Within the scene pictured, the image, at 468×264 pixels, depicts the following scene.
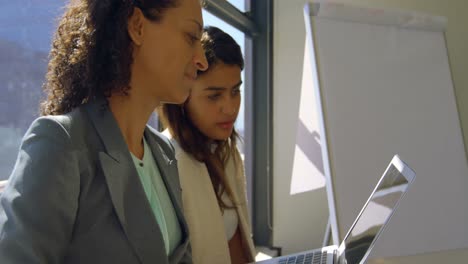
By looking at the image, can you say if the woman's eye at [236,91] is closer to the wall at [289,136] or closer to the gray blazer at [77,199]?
the gray blazer at [77,199]

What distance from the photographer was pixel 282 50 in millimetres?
2781

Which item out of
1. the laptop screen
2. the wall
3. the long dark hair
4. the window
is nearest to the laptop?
the laptop screen

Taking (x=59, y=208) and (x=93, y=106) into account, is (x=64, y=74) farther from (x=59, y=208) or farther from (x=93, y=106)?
(x=59, y=208)

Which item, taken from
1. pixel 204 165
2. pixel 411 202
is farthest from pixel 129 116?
pixel 411 202

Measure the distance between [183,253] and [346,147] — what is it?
3.08 feet

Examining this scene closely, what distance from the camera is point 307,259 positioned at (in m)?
1.04

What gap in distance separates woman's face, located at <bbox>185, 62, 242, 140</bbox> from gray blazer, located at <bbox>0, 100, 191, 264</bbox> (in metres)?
0.55

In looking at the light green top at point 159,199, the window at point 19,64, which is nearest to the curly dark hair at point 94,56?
the light green top at point 159,199

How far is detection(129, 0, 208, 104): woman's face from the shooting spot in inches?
29.7

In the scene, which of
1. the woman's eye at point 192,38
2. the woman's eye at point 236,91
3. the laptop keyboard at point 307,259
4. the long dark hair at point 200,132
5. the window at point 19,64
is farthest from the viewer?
the woman's eye at point 236,91

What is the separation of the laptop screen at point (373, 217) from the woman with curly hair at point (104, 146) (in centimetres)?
38

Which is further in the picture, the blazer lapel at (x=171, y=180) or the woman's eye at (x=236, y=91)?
the woman's eye at (x=236, y=91)

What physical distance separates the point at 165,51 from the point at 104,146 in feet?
0.66

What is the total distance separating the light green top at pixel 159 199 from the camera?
0.81 meters
